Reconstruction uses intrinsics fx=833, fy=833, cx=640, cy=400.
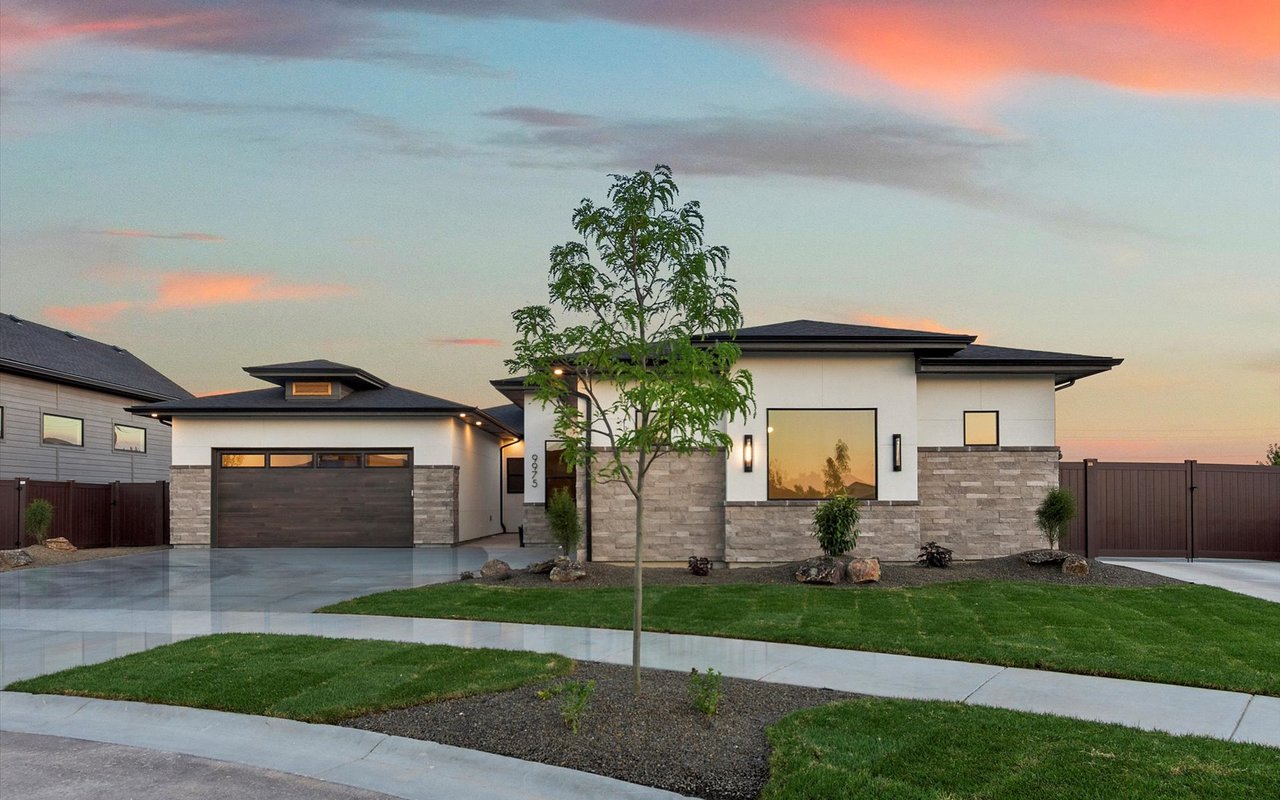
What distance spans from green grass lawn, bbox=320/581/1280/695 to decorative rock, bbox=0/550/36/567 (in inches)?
438

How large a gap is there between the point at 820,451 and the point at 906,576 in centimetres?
285

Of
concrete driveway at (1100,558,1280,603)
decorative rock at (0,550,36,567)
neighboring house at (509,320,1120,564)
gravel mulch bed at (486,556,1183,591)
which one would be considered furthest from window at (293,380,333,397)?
concrete driveway at (1100,558,1280,603)

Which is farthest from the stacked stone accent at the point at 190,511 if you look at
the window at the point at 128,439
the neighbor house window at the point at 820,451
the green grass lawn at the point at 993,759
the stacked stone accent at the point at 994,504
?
the green grass lawn at the point at 993,759

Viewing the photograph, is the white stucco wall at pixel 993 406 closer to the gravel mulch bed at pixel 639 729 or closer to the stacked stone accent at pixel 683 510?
the stacked stone accent at pixel 683 510

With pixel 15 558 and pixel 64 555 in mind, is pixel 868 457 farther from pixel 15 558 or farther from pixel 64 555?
pixel 64 555

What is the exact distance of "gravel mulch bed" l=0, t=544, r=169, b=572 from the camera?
18641mm

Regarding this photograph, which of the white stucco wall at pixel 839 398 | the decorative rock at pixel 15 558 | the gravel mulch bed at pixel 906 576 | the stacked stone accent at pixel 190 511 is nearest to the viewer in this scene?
the gravel mulch bed at pixel 906 576

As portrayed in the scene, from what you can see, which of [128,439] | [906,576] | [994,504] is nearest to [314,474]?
[128,439]

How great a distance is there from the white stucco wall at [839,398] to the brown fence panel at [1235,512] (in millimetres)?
7505

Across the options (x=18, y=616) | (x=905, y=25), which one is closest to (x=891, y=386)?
(x=905, y=25)

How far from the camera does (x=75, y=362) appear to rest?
2812cm

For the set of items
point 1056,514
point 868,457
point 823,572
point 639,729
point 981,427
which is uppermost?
point 981,427

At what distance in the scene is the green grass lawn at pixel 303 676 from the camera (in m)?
6.59

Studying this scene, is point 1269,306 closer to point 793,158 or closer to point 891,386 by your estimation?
point 891,386
